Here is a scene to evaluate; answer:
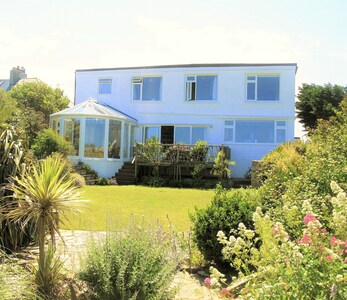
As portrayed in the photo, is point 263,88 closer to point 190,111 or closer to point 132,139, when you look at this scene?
point 190,111

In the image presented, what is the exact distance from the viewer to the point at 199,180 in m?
21.3

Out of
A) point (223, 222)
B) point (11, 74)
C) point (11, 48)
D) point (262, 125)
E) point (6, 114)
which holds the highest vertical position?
point (11, 74)

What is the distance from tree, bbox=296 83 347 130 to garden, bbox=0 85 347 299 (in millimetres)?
27653

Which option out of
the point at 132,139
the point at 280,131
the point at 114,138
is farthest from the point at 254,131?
the point at 114,138

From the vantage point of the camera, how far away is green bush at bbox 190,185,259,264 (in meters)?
5.55

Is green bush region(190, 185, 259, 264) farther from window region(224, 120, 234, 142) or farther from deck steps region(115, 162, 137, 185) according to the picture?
window region(224, 120, 234, 142)

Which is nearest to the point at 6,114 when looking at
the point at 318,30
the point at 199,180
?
the point at 318,30

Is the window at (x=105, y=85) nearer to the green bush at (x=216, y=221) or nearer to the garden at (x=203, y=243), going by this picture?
the garden at (x=203, y=243)

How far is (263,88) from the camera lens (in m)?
24.5

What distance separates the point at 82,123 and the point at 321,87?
23046 mm

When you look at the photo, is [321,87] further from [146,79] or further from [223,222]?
[223,222]

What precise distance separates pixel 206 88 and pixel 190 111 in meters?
1.90

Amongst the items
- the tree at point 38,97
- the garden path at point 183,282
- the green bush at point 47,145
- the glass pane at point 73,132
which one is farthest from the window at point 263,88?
the garden path at point 183,282

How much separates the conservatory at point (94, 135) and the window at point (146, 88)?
3.22 m
